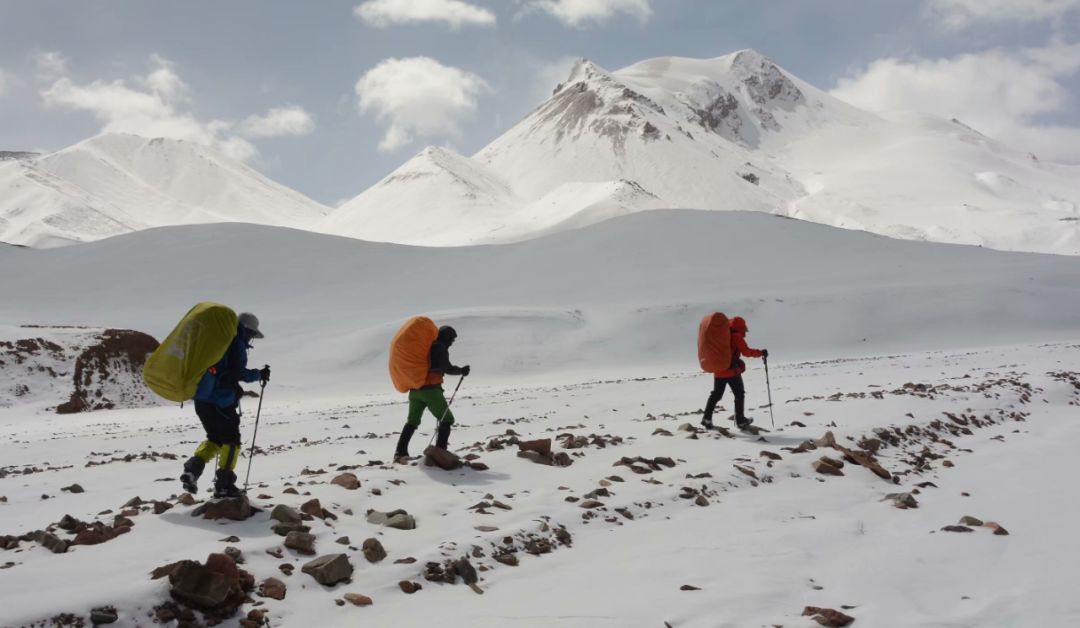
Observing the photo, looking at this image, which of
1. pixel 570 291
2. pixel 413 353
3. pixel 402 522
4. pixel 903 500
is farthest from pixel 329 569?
pixel 570 291

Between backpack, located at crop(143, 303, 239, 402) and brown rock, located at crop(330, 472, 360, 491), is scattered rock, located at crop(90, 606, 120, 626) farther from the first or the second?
brown rock, located at crop(330, 472, 360, 491)

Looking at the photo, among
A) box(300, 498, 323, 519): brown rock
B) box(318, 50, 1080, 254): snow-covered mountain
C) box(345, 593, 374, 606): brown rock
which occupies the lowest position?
box(345, 593, 374, 606): brown rock

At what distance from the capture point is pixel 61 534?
563 cm

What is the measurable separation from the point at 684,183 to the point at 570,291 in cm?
9347

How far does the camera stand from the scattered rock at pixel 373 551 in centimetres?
527

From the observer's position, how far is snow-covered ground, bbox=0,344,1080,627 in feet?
14.9

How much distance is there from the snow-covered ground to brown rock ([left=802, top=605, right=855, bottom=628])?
3.2 inches

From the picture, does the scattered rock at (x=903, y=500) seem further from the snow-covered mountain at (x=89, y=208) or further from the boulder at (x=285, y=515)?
the snow-covered mountain at (x=89, y=208)

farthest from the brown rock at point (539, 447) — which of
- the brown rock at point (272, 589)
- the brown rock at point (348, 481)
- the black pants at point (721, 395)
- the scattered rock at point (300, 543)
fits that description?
the brown rock at point (272, 589)

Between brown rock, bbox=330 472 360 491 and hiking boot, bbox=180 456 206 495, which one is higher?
hiking boot, bbox=180 456 206 495

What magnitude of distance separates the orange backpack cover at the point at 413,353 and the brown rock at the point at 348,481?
5.23 feet

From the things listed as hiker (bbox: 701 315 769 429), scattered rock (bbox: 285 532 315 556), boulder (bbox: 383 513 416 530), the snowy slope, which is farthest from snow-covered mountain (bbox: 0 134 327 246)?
scattered rock (bbox: 285 532 315 556)

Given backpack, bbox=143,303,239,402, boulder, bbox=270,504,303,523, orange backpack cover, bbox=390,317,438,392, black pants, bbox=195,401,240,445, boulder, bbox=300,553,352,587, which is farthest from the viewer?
orange backpack cover, bbox=390,317,438,392

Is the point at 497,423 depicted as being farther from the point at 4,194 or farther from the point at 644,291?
the point at 4,194
